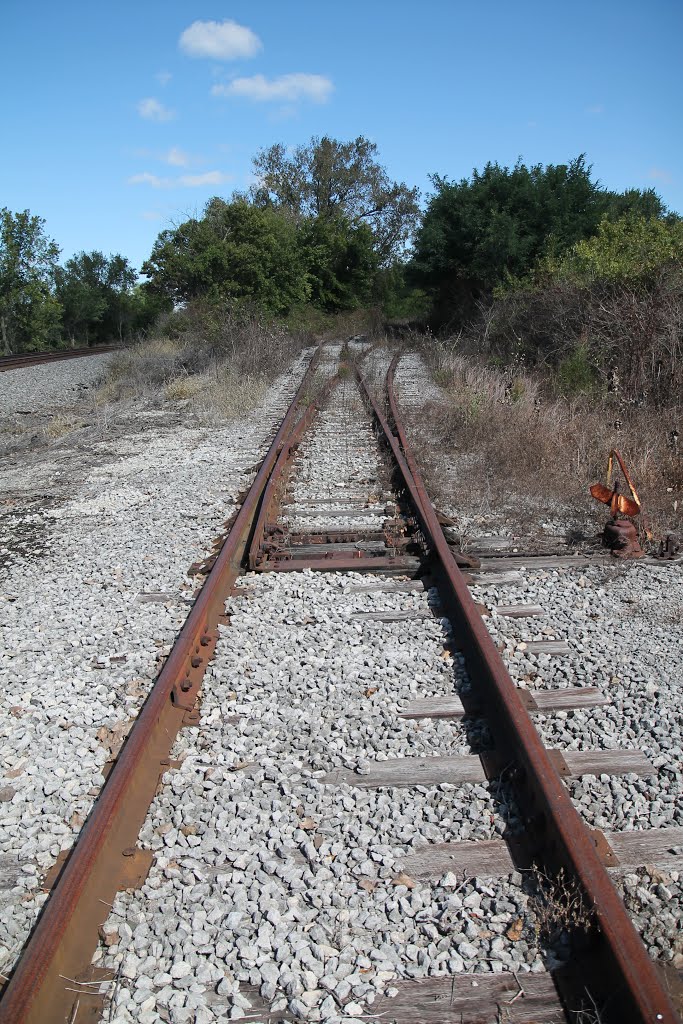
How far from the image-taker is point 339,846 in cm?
256

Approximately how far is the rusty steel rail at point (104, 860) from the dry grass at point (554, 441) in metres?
4.00

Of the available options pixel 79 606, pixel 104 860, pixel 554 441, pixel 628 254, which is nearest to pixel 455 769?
pixel 104 860

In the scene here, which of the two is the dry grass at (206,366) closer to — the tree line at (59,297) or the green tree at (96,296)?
the tree line at (59,297)

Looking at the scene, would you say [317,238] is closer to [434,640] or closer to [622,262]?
[622,262]

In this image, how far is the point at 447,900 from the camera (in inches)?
90.7

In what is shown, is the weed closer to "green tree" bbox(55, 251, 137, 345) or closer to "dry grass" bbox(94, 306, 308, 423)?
"dry grass" bbox(94, 306, 308, 423)

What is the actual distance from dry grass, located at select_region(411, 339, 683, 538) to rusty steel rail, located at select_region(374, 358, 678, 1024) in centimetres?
283

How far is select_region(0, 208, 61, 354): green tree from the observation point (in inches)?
1724

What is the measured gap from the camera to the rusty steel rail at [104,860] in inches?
76.6

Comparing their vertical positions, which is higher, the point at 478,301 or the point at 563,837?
the point at 478,301

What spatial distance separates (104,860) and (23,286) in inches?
1921

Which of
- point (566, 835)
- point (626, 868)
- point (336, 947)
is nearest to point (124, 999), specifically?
point (336, 947)

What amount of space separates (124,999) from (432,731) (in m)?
1.61

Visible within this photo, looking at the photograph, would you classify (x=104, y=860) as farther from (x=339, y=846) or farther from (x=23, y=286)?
(x=23, y=286)
